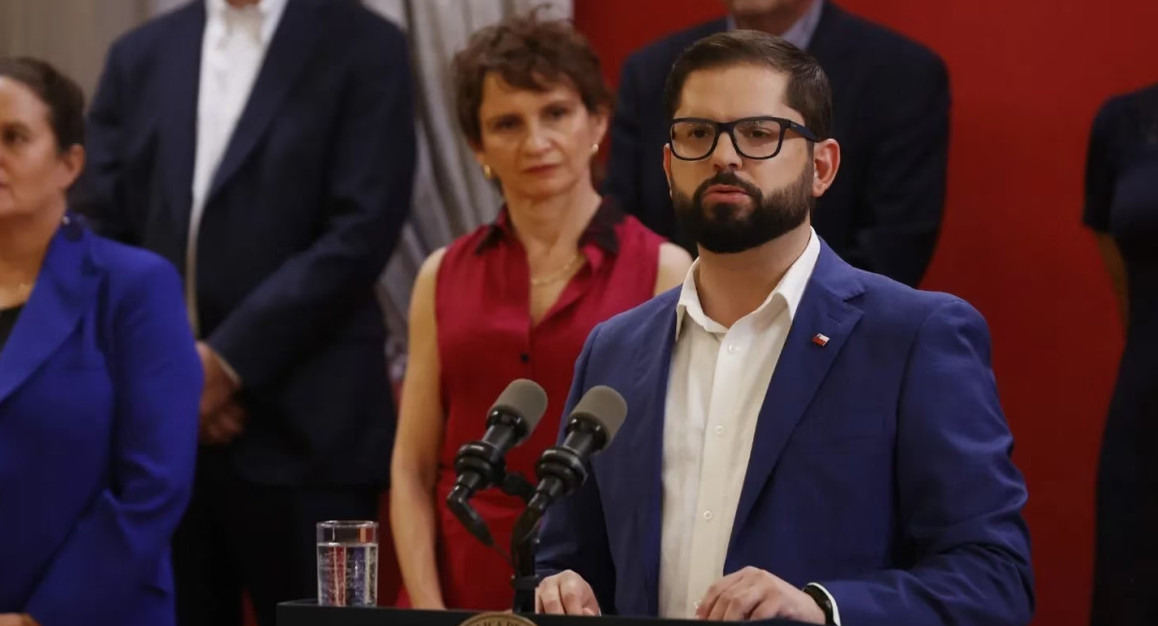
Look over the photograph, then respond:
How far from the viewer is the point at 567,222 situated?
331cm

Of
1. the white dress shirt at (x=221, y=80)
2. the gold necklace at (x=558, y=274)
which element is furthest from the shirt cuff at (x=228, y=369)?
the gold necklace at (x=558, y=274)

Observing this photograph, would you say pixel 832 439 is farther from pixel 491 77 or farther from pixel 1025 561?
pixel 491 77

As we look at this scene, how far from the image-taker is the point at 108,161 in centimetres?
404

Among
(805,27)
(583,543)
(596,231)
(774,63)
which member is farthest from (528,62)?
(583,543)

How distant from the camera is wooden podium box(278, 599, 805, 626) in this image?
171 centimetres

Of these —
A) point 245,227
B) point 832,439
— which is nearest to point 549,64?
point 245,227

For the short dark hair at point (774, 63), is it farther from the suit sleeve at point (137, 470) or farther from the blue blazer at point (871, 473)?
the suit sleeve at point (137, 470)

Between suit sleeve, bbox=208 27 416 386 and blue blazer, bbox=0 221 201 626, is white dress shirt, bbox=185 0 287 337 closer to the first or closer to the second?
suit sleeve, bbox=208 27 416 386

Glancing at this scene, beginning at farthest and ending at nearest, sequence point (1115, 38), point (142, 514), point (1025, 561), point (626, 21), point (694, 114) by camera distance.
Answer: point (626, 21), point (1115, 38), point (142, 514), point (694, 114), point (1025, 561)

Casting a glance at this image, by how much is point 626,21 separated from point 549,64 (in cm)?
106

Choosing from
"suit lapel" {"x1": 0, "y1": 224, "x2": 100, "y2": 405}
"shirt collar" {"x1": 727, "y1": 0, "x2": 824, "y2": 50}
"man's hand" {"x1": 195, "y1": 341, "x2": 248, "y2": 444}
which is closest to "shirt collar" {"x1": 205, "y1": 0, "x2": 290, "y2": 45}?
"man's hand" {"x1": 195, "y1": 341, "x2": 248, "y2": 444}

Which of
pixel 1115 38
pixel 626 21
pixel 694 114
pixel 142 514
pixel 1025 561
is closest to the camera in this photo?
pixel 1025 561

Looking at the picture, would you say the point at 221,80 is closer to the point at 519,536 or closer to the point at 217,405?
the point at 217,405

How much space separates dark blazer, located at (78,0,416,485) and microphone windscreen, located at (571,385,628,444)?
6.51 ft
